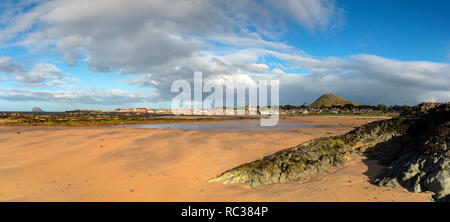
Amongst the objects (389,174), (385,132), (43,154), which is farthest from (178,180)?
(43,154)

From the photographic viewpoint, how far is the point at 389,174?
6309 millimetres

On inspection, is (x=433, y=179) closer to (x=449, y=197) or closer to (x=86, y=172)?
(x=449, y=197)

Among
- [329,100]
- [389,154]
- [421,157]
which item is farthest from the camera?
[329,100]

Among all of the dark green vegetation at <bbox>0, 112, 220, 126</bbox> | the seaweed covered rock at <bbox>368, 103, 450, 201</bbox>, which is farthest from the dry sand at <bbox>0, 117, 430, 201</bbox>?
the dark green vegetation at <bbox>0, 112, 220, 126</bbox>

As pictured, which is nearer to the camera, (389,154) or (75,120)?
(389,154)

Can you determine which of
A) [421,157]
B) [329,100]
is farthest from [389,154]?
[329,100]

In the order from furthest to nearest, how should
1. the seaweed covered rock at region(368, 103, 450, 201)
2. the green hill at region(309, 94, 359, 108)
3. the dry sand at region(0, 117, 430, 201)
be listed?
the green hill at region(309, 94, 359, 108) < the dry sand at region(0, 117, 430, 201) < the seaweed covered rock at region(368, 103, 450, 201)

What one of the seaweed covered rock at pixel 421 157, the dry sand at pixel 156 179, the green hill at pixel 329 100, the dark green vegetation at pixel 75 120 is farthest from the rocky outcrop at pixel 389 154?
the green hill at pixel 329 100

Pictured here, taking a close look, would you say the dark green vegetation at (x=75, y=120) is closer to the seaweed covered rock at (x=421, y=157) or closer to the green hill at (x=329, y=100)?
the seaweed covered rock at (x=421, y=157)

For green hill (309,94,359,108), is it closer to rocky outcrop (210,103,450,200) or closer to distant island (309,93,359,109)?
distant island (309,93,359,109)

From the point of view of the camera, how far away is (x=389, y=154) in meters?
7.77

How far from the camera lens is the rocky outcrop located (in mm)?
5598

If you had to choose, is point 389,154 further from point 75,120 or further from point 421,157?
point 75,120

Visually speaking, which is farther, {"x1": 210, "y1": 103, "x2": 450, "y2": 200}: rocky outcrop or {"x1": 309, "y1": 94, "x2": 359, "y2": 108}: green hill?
{"x1": 309, "y1": 94, "x2": 359, "y2": 108}: green hill
